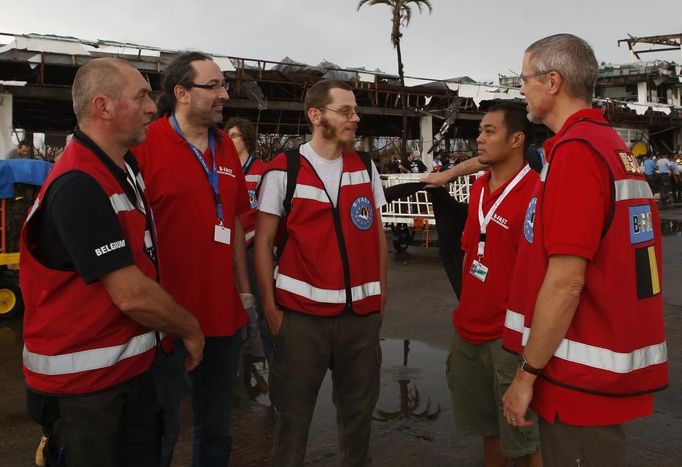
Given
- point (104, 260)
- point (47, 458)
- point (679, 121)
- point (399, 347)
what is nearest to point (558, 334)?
point (104, 260)

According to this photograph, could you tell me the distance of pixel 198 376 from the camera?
297 cm

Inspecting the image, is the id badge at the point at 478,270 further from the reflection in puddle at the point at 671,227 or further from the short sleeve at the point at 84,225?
the reflection in puddle at the point at 671,227

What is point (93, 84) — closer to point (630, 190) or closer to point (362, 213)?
point (362, 213)

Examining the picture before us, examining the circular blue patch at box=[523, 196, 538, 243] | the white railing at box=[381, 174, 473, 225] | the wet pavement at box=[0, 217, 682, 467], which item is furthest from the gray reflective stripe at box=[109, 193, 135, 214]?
the white railing at box=[381, 174, 473, 225]

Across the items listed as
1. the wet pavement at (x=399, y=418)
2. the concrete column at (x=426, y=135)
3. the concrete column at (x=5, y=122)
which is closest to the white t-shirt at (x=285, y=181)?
the wet pavement at (x=399, y=418)

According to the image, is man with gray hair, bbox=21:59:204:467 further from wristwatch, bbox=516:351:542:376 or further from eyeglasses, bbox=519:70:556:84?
eyeglasses, bbox=519:70:556:84

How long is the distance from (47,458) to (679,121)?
43434 millimetres

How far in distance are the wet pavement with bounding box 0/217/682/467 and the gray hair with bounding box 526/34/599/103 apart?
89.0 inches

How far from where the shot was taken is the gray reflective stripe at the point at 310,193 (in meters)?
2.97

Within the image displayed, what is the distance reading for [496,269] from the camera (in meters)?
3.04

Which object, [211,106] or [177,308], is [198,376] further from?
[211,106]

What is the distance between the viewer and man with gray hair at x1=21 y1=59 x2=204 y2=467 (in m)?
1.99

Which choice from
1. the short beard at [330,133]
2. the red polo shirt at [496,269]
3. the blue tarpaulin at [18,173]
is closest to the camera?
the red polo shirt at [496,269]

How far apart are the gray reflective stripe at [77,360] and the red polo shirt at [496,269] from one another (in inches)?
66.0
